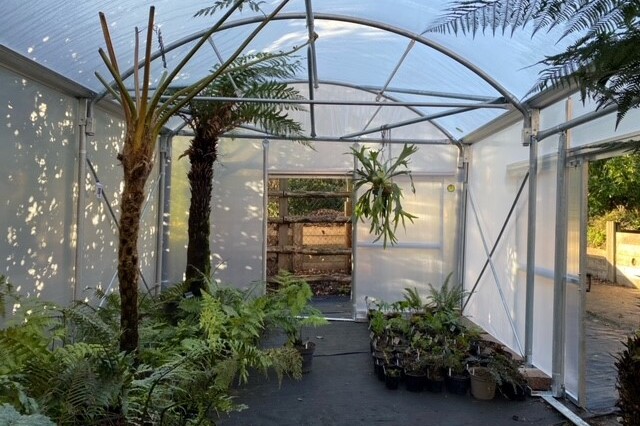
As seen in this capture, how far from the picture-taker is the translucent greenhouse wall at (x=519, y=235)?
4.15 metres

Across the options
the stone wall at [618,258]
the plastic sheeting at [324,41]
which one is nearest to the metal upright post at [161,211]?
the plastic sheeting at [324,41]

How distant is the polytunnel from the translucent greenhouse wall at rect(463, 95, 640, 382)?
2 cm

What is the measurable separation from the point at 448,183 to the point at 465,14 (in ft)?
18.5

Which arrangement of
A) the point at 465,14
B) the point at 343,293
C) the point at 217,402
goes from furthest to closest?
the point at 343,293, the point at 217,402, the point at 465,14

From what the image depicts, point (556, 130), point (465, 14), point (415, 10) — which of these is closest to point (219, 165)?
point (415, 10)

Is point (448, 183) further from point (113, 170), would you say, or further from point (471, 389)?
point (113, 170)

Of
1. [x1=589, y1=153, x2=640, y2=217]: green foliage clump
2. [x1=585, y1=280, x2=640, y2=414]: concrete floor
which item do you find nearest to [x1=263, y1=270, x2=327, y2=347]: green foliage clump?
[x1=585, y1=280, x2=640, y2=414]: concrete floor

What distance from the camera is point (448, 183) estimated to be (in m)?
7.44

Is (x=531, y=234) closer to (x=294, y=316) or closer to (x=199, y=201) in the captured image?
(x=294, y=316)

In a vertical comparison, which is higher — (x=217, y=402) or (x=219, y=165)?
(x=219, y=165)

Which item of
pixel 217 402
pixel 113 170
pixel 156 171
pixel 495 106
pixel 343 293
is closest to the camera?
pixel 217 402

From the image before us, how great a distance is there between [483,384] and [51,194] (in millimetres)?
4198

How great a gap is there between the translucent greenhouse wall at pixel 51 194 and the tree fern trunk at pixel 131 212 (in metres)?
1.56

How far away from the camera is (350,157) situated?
757cm
